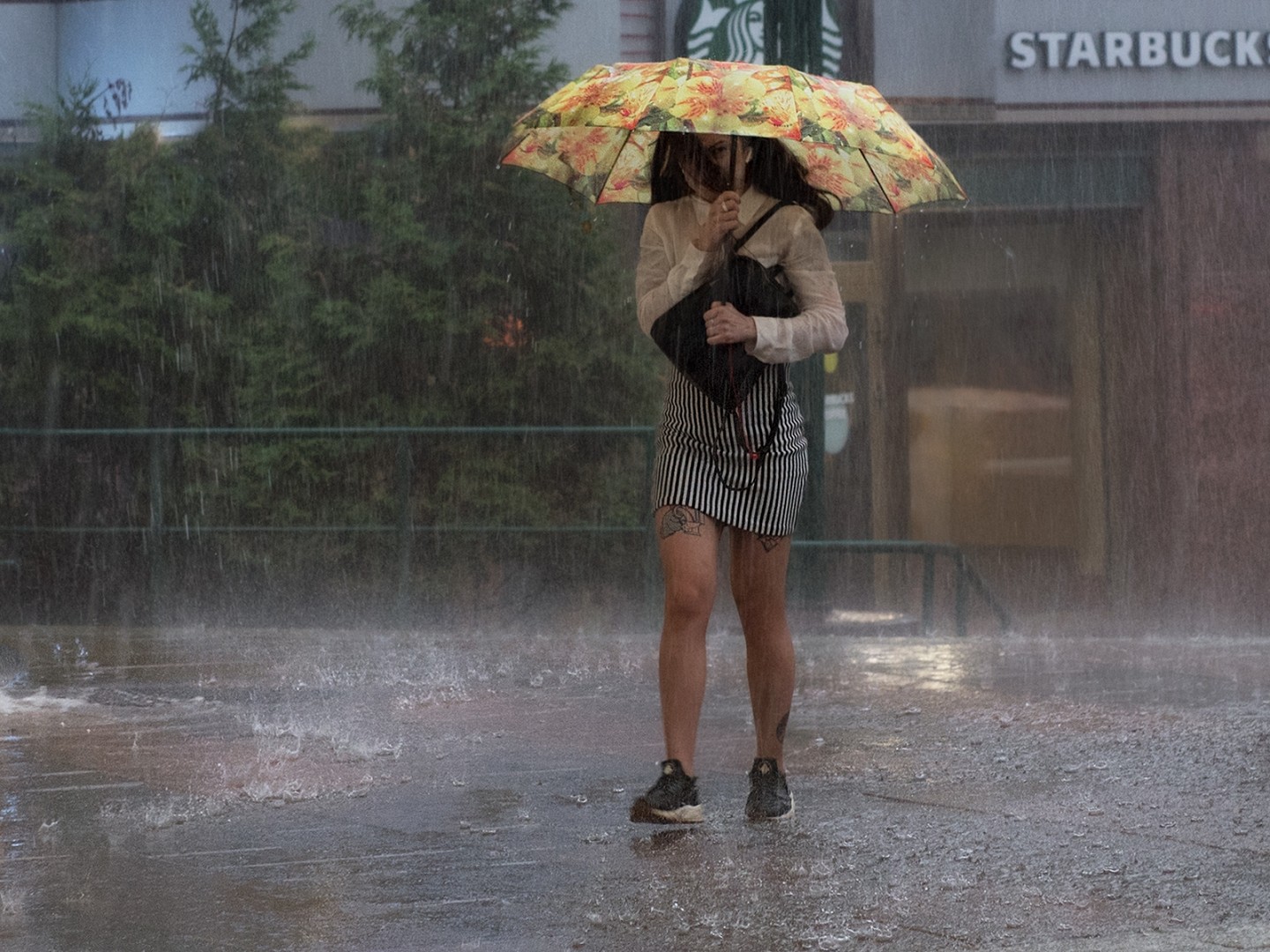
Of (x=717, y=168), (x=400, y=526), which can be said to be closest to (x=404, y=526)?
(x=400, y=526)

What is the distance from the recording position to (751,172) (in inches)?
181

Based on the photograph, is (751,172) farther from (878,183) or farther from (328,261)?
(328,261)

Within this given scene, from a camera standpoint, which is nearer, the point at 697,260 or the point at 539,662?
the point at 697,260

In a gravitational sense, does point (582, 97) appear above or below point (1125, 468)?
above

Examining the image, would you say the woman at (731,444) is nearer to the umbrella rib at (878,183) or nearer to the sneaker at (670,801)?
the sneaker at (670,801)

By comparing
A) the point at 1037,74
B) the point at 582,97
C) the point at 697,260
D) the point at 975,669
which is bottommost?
the point at 975,669

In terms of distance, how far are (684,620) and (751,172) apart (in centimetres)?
120

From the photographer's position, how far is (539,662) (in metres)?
7.83

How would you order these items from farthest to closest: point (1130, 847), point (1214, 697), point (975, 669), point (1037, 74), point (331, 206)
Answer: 1. point (1037, 74)
2. point (331, 206)
3. point (975, 669)
4. point (1214, 697)
5. point (1130, 847)

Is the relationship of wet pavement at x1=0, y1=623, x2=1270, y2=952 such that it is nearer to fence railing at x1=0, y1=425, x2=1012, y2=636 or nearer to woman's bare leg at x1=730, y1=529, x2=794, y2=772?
woman's bare leg at x1=730, y1=529, x2=794, y2=772

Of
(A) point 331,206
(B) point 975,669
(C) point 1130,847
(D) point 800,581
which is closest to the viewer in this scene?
(C) point 1130,847

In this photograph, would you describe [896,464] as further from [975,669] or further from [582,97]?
[582,97]

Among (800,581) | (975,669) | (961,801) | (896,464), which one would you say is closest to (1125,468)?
(896,464)

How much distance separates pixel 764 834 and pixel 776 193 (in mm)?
1665
